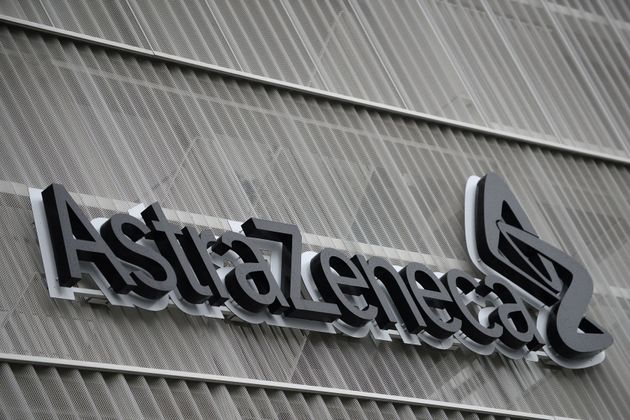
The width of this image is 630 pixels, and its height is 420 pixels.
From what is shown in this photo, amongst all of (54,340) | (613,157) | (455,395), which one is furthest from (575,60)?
(54,340)

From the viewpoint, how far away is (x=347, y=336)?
8430 mm

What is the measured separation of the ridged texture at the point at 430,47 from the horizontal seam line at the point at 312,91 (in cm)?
7

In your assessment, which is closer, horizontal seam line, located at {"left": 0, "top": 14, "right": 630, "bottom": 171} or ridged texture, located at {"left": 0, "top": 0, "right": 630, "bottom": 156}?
horizontal seam line, located at {"left": 0, "top": 14, "right": 630, "bottom": 171}

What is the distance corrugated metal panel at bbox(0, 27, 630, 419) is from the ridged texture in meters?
0.22

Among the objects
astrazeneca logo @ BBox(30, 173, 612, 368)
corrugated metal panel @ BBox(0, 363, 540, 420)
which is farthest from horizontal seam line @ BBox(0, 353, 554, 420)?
astrazeneca logo @ BBox(30, 173, 612, 368)

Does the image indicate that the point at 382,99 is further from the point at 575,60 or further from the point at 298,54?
A: the point at 575,60

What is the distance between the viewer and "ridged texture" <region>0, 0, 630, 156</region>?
8.92 m

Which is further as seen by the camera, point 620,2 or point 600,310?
point 620,2

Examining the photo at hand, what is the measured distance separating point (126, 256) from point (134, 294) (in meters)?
0.26

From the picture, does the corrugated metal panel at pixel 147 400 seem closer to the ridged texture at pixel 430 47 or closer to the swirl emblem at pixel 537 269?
the swirl emblem at pixel 537 269

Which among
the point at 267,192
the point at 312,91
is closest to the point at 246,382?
the point at 267,192

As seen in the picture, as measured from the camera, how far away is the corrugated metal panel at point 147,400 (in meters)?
6.96

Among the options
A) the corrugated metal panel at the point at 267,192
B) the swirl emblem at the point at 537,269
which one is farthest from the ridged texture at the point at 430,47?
the swirl emblem at the point at 537,269

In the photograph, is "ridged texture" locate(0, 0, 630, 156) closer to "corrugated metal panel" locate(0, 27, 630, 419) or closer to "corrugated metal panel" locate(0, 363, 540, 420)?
"corrugated metal panel" locate(0, 27, 630, 419)
